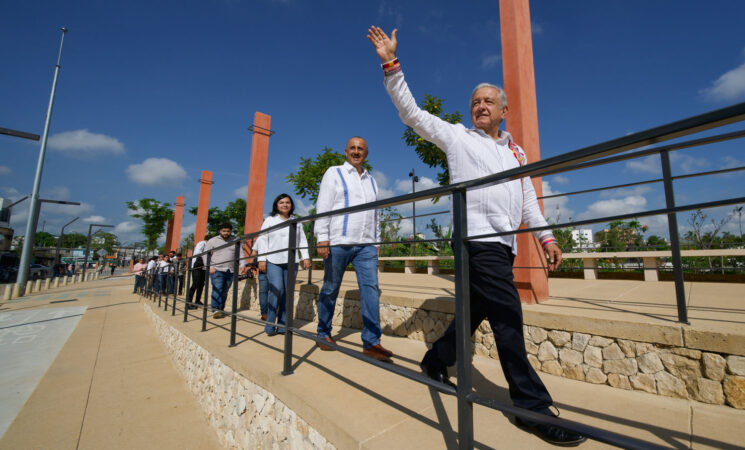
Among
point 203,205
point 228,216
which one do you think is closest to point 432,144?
point 203,205

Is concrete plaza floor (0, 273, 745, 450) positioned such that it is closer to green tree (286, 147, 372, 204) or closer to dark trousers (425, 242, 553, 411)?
dark trousers (425, 242, 553, 411)

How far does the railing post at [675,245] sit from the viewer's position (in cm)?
173

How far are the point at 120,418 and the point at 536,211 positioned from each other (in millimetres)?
4346

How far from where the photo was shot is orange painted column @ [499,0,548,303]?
2.78 meters

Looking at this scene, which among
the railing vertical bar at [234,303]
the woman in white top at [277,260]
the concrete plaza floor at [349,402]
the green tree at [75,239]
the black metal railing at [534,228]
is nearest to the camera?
the black metal railing at [534,228]

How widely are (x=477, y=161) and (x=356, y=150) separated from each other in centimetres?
139

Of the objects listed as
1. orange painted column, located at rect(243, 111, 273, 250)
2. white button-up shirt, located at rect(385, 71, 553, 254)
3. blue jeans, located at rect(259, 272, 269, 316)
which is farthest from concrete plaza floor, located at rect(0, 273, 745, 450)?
orange painted column, located at rect(243, 111, 273, 250)

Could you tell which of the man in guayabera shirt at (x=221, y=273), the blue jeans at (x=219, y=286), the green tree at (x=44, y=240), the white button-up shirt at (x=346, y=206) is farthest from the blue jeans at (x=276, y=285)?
the green tree at (x=44, y=240)

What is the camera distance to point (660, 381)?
1.70 metres

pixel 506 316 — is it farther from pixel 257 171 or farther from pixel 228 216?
pixel 228 216

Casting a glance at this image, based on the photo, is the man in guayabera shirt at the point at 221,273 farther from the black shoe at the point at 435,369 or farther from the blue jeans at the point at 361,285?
the black shoe at the point at 435,369

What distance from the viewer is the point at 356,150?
2.81 m

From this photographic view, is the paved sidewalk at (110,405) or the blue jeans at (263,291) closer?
the paved sidewalk at (110,405)

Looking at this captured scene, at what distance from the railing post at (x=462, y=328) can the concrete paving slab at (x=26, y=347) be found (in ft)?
14.3
